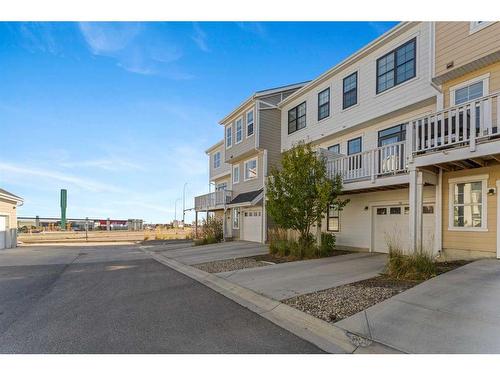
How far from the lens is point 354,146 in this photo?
14.4m

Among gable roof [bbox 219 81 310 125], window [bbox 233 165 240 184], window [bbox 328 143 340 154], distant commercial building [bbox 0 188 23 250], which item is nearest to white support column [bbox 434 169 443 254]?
window [bbox 328 143 340 154]

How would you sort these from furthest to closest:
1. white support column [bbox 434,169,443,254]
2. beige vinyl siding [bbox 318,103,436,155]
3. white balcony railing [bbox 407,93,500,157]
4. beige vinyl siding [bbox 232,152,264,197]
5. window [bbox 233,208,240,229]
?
window [bbox 233,208,240,229] < beige vinyl siding [bbox 232,152,264,197] < beige vinyl siding [bbox 318,103,436,155] < white support column [bbox 434,169,443,254] < white balcony railing [bbox 407,93,500,157]

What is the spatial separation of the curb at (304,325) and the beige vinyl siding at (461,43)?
8.87 meters

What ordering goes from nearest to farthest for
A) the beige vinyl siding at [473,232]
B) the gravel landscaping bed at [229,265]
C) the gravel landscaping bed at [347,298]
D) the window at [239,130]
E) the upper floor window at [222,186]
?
the gravel landscaping bed at [347,298], the beige vinyl siding at [473,232], the gravel landscaping bed at [229,265], the window at [239,130], the upper floor window at [222,186]

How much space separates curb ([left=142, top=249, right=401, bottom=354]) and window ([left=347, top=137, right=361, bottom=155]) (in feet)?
30.1

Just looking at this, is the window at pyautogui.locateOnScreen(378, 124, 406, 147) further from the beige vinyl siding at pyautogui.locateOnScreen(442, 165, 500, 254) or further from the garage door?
the garage door

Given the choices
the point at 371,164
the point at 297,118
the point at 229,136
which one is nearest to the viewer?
the point at 371,164

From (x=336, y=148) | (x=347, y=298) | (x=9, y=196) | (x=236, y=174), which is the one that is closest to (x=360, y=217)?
(x=336, y=148)

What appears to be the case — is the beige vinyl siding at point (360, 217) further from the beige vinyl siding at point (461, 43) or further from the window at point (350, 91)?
the beige vinyl siding at point (461, 43)

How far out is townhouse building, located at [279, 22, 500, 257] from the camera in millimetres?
8359

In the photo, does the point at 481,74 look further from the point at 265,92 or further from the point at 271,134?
the point at 265,92

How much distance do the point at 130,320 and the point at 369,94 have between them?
491 inches

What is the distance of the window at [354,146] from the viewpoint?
14117 millimetres

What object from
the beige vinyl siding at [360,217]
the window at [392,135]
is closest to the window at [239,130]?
the beige vinyl siding at [360,217]
